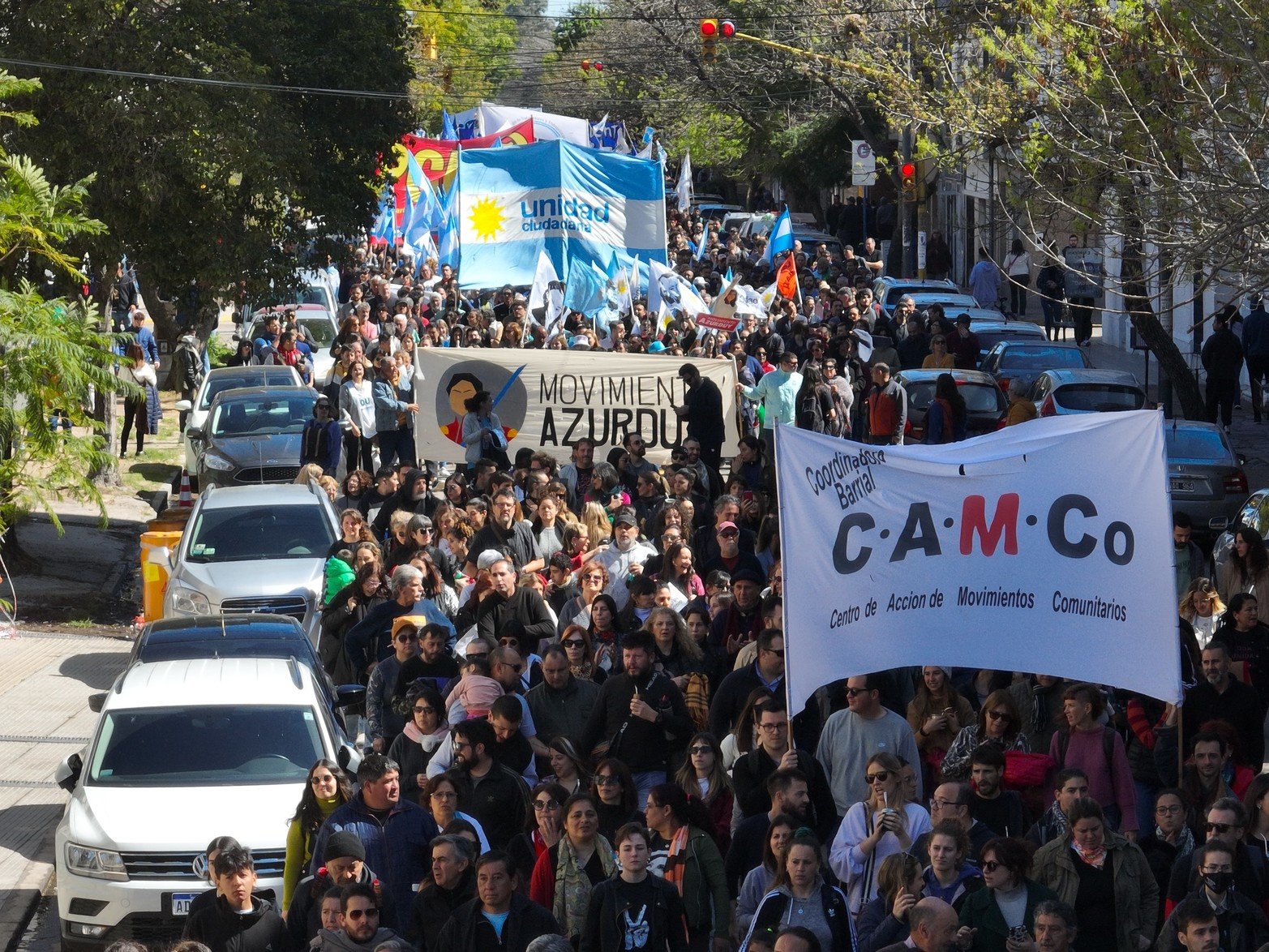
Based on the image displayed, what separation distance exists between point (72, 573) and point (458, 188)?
7664 mm

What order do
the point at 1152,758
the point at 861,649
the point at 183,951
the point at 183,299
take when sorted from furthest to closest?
1. the point at 183,299
2. the point at 1152,758
3. the point at 861,649
4. the point at 183,951

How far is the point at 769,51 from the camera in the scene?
54688mm

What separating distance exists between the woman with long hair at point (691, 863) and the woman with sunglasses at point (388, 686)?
3.27 meters

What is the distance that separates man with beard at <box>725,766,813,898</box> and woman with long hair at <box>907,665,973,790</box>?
143cm

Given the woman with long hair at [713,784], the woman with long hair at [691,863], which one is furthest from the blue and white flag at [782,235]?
the woman with long hair at [691,863]

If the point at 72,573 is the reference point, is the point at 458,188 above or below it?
above

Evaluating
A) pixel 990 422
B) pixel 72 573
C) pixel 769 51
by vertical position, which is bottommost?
pixel 72 573

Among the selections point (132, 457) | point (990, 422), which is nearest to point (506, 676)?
point (990, 422)

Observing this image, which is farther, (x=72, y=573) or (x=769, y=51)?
(x=769, y=51)

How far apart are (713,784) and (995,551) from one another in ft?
5.50

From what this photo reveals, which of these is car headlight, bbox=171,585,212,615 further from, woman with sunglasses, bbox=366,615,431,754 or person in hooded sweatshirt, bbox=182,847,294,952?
person in hooded sweatshirt, bbox=182,847,294,952

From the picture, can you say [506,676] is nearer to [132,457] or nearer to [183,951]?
[183,951]

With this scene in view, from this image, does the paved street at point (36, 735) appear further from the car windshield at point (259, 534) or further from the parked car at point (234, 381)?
the parked car at point (234, 381)

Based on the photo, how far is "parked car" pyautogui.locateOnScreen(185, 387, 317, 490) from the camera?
20.1 metres
